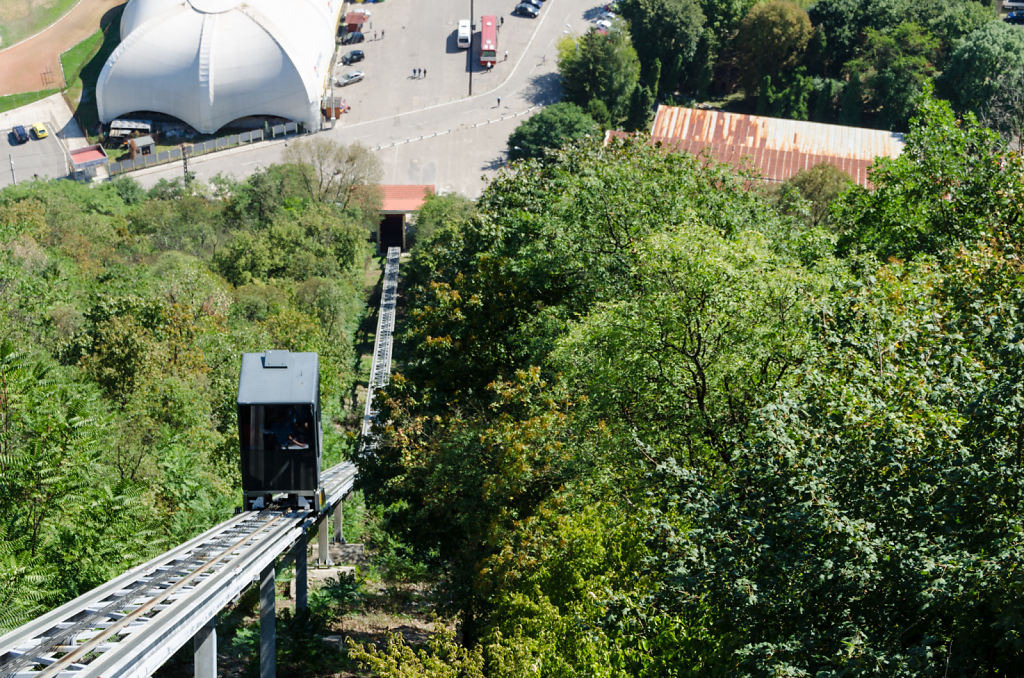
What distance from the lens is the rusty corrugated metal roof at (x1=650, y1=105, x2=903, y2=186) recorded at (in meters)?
91.6

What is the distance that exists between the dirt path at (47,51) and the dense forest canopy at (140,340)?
32874 millimetres

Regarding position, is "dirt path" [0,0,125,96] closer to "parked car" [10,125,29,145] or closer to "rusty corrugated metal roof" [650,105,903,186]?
"parked car" [10,125,29,145]

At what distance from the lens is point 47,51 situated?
12094 centimetres

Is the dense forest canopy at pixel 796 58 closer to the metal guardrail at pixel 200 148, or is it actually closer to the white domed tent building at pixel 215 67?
the white domed tent building at pixel 215 67

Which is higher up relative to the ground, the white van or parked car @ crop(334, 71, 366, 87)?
the white van

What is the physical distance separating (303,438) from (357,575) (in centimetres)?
987

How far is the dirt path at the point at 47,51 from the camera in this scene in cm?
11588

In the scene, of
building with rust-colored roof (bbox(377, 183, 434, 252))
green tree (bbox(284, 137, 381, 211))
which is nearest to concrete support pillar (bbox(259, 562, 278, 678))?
building with rust-colored roof (bbox(377, 183, 434, 252))

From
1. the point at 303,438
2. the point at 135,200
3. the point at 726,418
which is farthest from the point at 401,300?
the point at 726,418

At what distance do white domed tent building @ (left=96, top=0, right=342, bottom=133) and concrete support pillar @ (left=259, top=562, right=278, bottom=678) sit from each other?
93753 mm

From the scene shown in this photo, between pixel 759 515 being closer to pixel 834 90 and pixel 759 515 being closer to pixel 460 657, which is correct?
pixel 460 657

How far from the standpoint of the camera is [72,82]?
11694cm

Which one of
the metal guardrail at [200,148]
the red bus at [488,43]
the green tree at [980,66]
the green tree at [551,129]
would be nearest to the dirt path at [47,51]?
the metal guardrail at [200,148]

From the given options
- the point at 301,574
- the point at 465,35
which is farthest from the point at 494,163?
the point at 301,574
